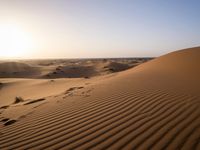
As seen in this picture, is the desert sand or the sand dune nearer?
the desert sand

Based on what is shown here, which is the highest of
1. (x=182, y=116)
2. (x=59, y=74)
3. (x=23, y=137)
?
(x=182, y=116)

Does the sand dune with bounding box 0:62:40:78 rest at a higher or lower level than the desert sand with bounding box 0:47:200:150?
lower

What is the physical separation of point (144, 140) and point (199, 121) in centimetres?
127

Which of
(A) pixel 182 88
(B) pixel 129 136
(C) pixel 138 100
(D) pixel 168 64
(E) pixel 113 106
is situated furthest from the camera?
(D) pixel 168 64

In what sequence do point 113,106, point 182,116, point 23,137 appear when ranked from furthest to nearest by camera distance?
point 113,106, point 182,116, point 23,137

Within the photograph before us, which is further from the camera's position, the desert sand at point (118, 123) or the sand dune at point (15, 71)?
the sand dune at point (15, 71)

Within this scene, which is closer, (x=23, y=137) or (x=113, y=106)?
(x=23, y=137)

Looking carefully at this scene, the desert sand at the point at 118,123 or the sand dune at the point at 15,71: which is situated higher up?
the desert sand at the point at 118,123

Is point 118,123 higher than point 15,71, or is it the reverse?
point 118,123

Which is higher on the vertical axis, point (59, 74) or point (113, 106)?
point (113, 106)

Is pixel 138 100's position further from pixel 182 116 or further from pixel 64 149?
pixel 64 149

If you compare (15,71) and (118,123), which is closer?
(118,123)

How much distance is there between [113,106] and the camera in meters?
4.97

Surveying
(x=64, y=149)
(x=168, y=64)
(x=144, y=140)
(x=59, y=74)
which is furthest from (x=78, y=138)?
(x=59, y=74)
